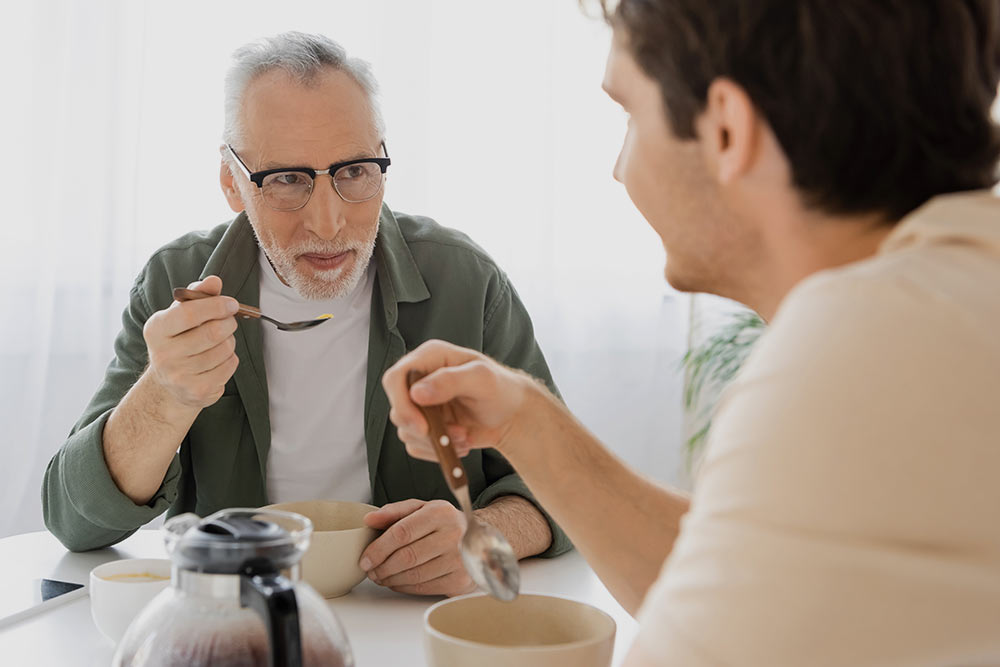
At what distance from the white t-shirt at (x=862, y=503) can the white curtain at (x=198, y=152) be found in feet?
8.14

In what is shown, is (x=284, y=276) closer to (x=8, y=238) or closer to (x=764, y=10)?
(x=764, y=10)

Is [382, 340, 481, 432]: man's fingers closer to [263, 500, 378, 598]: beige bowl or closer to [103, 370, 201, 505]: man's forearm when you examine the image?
[263, 500, 378, 598]: beige bowl

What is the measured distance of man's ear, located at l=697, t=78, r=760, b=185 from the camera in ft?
2.65

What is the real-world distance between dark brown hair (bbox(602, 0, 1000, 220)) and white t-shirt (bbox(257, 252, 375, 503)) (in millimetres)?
1117

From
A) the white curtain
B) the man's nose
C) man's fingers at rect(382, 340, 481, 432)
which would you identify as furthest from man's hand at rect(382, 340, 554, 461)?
the white curtain

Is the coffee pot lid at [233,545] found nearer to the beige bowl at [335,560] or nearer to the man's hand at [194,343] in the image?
the beige bowl at [335,560]

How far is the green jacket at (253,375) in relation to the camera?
1540 mm

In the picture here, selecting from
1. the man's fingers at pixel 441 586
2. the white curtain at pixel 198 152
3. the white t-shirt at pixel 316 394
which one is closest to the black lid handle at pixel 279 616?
the man's fingers at pixel 441 586

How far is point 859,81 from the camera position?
765 millimetres

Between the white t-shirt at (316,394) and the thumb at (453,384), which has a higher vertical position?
→ the thumb at (453,384)

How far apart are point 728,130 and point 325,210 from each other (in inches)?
40.2

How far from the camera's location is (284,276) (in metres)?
1.84

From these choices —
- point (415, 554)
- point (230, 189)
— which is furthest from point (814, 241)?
point (230, 189)

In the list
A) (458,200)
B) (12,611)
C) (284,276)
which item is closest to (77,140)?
(458,200)
